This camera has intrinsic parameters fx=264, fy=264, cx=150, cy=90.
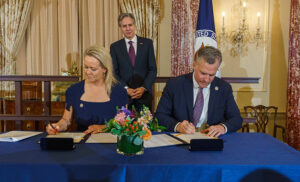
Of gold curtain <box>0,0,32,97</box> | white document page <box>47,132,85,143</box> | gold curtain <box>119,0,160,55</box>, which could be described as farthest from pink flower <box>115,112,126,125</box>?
gold curtain <box>0,0,32,97</box>

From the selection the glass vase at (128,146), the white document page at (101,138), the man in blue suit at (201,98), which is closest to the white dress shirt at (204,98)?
the man in blue suit at (201,98)

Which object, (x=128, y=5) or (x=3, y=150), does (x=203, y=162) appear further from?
(x=128, y=5)

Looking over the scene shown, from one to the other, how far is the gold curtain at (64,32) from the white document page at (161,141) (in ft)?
12.6

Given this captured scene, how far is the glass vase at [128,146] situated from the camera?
4.80 ft

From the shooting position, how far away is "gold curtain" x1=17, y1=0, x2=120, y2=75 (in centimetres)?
538

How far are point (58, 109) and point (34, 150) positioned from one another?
3.32 meters

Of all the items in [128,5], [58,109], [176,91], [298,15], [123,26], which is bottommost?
[58,109]

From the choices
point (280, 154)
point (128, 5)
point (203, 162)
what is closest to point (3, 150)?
point (203, 162)

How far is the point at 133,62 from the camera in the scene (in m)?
3.36

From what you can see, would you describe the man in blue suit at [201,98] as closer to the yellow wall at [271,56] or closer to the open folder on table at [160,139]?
the open folder on table at [160,139]

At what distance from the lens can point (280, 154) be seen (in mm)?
1531

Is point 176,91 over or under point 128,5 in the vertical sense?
under

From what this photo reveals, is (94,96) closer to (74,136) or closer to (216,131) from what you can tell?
(74,136)

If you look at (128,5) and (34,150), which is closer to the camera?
(34,150)
